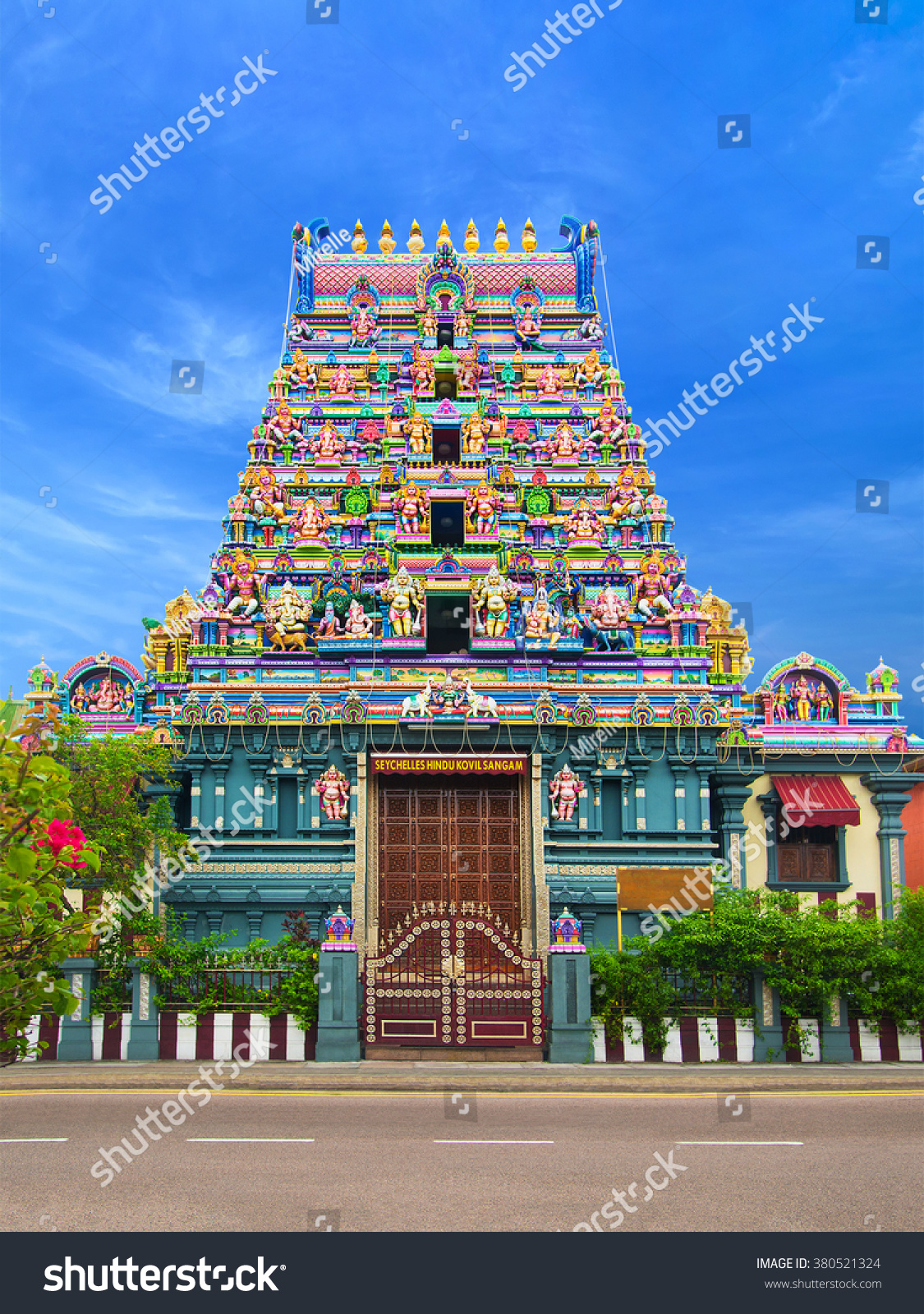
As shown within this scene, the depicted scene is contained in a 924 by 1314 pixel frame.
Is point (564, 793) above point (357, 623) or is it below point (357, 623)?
below

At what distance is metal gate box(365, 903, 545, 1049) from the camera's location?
18188 millimetres

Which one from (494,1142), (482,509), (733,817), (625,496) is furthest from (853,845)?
(494,1142)

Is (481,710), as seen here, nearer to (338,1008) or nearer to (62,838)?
(338,1008)

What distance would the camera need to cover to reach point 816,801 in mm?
25828

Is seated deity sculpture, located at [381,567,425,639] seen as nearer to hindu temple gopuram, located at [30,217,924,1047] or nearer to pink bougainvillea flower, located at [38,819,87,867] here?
hindu temple gopuram, located at [30,217,924,1047]

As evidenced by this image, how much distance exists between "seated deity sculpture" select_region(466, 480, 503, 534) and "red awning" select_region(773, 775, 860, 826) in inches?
387

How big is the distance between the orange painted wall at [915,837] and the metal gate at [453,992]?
1535cm

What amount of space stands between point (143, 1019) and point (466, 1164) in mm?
9343

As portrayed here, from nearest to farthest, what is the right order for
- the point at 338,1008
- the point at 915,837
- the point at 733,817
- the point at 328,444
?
the point at 338,1008
the point at 733,817
the point at 915,837
the point at 328,444

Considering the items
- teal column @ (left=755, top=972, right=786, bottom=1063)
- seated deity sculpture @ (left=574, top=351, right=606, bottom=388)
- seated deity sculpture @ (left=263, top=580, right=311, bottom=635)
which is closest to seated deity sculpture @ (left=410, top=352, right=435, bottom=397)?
seated deity sculpture @ (left=574, top=351, right=606, bottom=388)

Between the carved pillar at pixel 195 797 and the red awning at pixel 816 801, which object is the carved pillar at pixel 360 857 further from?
the red awning at pixel 816 801

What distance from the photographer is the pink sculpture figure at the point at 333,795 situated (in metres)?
24.2

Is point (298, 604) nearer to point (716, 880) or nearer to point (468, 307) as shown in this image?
point (716, 880)

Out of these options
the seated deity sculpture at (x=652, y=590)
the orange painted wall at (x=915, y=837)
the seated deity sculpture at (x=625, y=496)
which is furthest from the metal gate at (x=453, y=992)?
the orange painted wall at (x=915, y=837)
